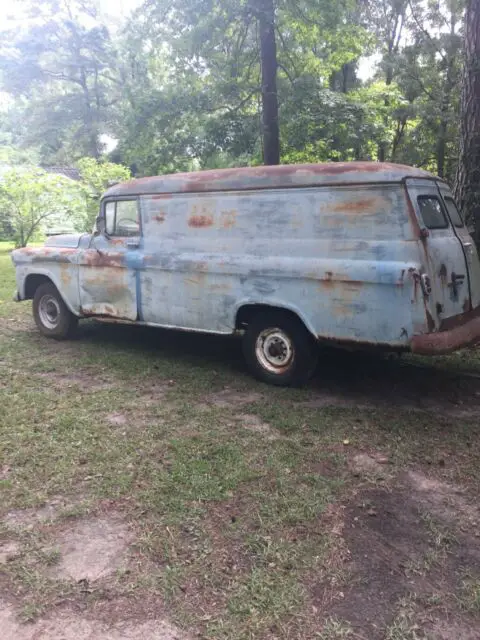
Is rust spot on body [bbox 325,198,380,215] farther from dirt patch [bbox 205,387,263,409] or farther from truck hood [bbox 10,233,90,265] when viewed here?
truck hood [bbox 10,233,90,265]

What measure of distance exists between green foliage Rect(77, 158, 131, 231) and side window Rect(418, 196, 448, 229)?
1557 centimetres

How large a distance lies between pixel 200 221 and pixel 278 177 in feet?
3.41

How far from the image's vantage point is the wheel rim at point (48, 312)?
290 inches

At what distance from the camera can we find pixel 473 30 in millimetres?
6801

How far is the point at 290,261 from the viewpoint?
5.02 metres

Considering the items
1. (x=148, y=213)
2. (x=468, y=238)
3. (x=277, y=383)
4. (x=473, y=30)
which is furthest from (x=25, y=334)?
(x=473, y=30)

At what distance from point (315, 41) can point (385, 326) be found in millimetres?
9148

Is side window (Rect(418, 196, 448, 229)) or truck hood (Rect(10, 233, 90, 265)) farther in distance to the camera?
truck hood (Rect(10, 233, 90, 265))

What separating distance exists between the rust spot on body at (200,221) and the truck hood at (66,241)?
6.35 ft

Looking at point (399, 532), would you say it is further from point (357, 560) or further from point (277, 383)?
point (277, 383)

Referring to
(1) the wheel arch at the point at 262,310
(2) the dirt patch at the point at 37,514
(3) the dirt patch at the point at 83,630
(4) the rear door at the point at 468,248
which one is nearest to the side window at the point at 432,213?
(4) the rear door at the point at 468,248

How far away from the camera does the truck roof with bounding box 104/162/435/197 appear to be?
4.60 m

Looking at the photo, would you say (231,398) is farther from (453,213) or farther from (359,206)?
(453,213)

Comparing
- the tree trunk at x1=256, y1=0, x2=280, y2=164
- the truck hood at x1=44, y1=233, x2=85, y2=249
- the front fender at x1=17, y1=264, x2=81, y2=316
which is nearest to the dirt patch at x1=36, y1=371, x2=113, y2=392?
the front fender at x1=17, y1=264, x2=81, y2=316
